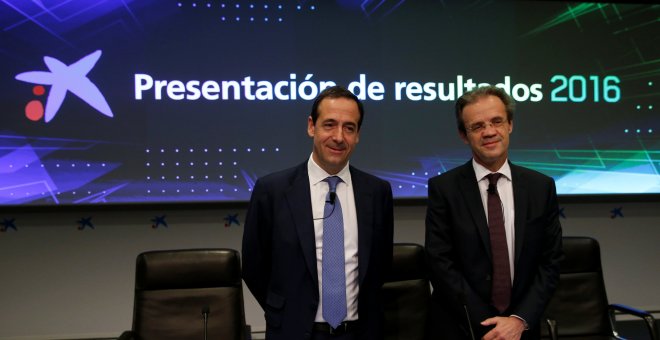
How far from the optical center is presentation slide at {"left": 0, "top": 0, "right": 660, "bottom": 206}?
11.7 feet

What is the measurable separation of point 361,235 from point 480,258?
47cm

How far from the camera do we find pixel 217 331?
8.86ft

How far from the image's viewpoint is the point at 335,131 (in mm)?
1945

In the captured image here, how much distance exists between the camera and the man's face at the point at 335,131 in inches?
76.5

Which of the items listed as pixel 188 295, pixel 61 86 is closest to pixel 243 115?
pixel 61 86

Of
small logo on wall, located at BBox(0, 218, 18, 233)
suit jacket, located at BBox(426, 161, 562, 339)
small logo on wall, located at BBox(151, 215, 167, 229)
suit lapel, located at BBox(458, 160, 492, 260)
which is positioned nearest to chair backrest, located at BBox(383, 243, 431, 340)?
suit jacket, located at BBox(426, 161, 562, 339)

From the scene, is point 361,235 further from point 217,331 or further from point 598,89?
point 598,89

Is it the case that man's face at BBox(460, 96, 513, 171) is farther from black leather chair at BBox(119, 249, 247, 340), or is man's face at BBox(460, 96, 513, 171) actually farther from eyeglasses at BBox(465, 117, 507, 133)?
black leather chair at BBox(119, 249, 247, 340)

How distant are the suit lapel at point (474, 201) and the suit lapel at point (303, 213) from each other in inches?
24.3

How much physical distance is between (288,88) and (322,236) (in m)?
2.01

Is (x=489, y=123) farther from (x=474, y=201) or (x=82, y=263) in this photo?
(x=82, y=263)

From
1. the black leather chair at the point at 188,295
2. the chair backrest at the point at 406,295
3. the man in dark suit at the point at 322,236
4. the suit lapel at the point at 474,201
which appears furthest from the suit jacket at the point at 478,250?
the black leather chair at the point at 188,295

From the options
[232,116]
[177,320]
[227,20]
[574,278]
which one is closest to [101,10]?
[227,20]

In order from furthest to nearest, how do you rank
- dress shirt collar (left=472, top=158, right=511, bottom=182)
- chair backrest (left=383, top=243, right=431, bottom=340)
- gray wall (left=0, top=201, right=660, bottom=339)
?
→ 1. gray wall (left=0, top=201, right=660, bottom=339)
2. chair backrest (left=383, top=243, right=431, bottom=340)
3. dress shirt collar (left=472, top=158, right=511, bottom=182)
